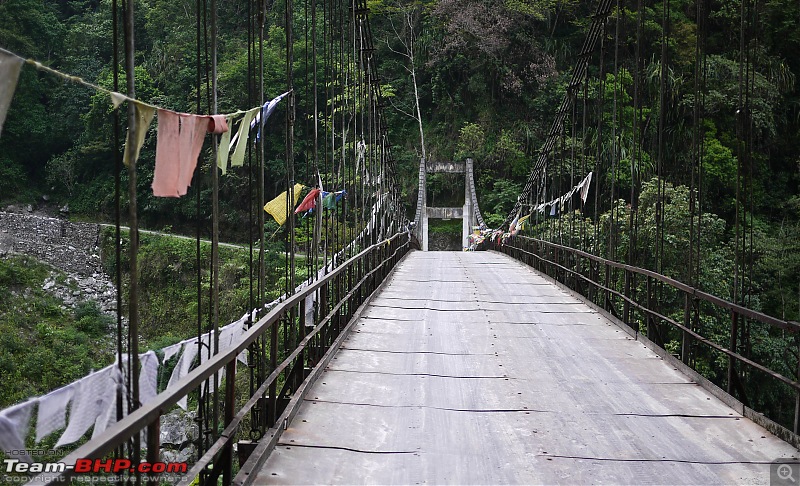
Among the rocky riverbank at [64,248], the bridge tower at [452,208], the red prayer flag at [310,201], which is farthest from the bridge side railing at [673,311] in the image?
the rocky riverbank at [64,248]

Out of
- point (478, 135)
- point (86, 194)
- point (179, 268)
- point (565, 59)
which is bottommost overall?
point (179, 268)

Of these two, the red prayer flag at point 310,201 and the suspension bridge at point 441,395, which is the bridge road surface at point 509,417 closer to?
the suspension bridge at point 441,395

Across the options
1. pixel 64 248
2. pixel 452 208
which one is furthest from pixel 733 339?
pixel 64 248

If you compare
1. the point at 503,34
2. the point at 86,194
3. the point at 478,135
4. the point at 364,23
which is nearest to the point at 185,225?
the point at 86,194

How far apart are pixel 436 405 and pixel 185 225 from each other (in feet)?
96.7

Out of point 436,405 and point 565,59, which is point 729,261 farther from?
point 565,59

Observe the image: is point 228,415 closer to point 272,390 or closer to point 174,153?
point 272,390

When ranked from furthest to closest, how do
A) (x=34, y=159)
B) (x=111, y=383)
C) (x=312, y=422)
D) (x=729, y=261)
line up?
(x=34, y=159) → (x=729, y=261) → (x=312, y=422) → (x=111, y=383)

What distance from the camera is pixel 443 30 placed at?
33688 millimetres

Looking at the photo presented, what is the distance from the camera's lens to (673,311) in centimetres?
1428

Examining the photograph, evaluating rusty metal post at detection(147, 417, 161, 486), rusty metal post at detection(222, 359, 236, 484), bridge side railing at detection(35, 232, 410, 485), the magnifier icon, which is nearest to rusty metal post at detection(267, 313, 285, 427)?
bridge side railing at detection(35, 232, 410, 485)

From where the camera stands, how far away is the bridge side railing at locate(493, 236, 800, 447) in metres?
4.68

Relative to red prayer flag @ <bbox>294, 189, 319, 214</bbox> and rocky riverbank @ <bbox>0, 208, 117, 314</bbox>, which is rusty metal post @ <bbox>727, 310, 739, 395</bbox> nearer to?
red prayer flag @ <bbox>294, 189, 319, 214</bbox>

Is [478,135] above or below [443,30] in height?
below
